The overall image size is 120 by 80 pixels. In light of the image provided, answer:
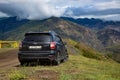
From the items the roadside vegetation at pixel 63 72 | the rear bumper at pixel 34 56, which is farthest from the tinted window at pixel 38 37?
the roadside vegetation at pixel 63 72

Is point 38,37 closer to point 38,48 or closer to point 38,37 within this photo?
point 38,37

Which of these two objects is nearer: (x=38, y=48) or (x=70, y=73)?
(x=70, y=73)

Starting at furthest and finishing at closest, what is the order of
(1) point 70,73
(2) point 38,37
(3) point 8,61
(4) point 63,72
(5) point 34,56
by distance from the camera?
(3) point 8,61 < (2) point 38,37 < (5) point 34,56 < (1) point 70,73 < (4) point 63,72

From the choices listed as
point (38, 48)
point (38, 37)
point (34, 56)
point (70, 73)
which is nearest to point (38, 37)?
point (38, 37)

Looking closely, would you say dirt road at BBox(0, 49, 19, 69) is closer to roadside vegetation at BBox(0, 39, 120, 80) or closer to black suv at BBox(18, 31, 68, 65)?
black suv at BBox(18, 31, 68, 65)

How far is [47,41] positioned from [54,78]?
7816mm

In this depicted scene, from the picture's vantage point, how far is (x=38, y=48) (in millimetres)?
19062

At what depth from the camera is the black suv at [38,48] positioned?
1895 cm

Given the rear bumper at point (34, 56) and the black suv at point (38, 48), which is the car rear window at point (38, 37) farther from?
the rear bumper at point (34, 56)

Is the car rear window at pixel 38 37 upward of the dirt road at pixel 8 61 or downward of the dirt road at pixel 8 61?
upward

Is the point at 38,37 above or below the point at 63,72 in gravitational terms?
above

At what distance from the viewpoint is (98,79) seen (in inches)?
433

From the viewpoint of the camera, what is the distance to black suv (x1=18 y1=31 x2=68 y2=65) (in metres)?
19.0

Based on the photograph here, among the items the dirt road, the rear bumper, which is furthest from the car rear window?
the dirt road
